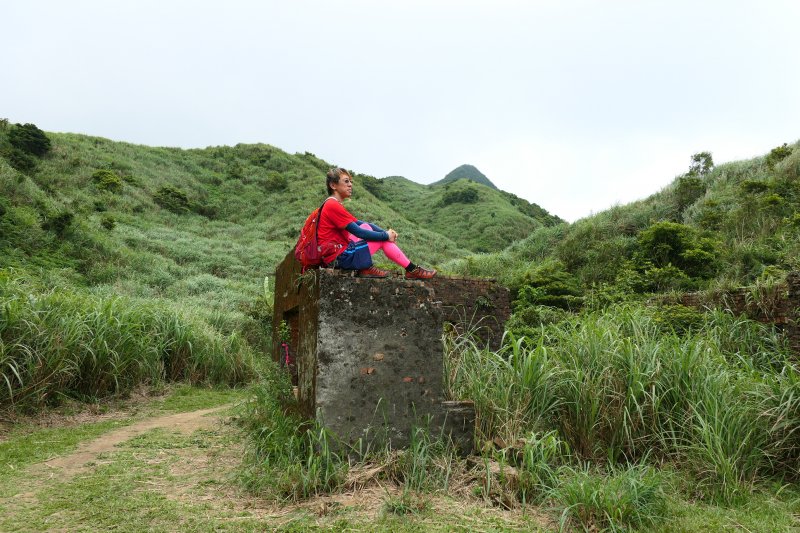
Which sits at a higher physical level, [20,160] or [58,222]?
[20,160]

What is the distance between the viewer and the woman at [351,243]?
14.1 ft

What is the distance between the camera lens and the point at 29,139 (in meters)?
28.9

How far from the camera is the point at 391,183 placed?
60.9 metres

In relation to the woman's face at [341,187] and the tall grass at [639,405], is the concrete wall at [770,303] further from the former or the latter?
the woman's face at [341,187]

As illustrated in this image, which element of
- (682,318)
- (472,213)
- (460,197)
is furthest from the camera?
(460,197)

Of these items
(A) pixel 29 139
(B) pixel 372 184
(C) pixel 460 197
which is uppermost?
(B) pixel 372 184

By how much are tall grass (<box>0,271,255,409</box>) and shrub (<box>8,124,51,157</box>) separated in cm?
2567

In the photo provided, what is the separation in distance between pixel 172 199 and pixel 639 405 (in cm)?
3205

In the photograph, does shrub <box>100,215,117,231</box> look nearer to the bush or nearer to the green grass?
the green grass

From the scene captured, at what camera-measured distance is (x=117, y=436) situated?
18.2ft

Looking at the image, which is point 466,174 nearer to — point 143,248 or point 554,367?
point 143,248

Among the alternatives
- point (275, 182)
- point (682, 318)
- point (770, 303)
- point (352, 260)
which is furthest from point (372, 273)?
point (275, 182)

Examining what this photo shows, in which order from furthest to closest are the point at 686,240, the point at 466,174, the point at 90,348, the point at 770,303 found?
the point at 466,174 → the point at 686,240 → the point at 770,303 → the point at 90,348

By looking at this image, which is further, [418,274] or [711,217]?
[711,217]
